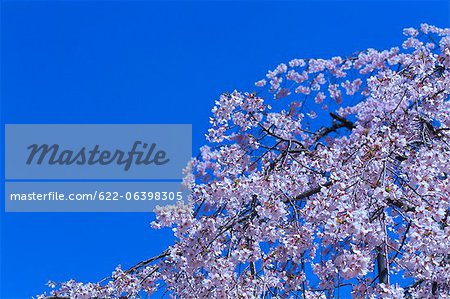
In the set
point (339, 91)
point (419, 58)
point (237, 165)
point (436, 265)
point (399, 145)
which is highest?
point (339, 91)

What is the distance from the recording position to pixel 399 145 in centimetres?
390

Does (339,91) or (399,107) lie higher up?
(339,91)

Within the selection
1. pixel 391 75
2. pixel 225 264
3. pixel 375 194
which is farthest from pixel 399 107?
pixel 225 264

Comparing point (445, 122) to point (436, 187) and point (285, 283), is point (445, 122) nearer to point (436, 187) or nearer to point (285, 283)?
point (436, 187)

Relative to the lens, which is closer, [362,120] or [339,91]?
[362,120]

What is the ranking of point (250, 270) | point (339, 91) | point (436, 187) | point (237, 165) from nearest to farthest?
1. point (436, 187)
2. point (250, 270)
3. point (237, 165)
4. point (339, 91)

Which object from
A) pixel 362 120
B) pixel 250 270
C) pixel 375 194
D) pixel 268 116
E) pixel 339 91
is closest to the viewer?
pixel 375 194

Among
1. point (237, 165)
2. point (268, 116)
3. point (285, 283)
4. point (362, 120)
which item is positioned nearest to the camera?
point (285, 283)

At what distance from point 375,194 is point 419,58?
78.3 inches

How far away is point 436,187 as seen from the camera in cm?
375

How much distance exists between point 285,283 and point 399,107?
1708 millimetres

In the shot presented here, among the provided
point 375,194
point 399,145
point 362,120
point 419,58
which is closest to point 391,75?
point 419,58

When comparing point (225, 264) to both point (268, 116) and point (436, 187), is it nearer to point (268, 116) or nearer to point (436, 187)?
point (436, 187)

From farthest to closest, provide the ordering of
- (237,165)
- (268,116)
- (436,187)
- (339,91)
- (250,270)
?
(339,91), (268,116), (237,165), (250,270), (436,187)
